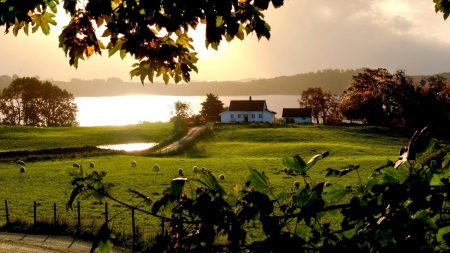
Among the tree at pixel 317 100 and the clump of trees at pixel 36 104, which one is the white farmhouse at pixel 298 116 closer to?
the tree at pixel 317 100

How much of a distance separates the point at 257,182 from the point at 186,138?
75394 millimetres

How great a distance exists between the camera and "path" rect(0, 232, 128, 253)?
18.7 meters

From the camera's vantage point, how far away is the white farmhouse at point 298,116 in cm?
11644

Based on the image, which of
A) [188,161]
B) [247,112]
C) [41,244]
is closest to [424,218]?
[41,244]

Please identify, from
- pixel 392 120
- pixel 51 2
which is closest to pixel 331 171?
pixel 51 2

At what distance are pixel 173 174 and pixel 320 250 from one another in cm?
4432

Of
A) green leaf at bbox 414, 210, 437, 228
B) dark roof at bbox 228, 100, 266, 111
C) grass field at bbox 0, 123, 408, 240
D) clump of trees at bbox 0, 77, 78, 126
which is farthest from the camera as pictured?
dark roof at bbox 228, 100, 266, 111

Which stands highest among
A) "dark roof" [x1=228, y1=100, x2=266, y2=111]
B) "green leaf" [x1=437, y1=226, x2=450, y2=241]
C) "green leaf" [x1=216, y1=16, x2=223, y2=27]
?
"dark roof" [x1=228, y1=100, x2=266, y2=111]

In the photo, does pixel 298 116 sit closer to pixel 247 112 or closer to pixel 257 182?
pixel 247 112

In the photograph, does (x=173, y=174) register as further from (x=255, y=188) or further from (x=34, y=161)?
(x=255, y=188)

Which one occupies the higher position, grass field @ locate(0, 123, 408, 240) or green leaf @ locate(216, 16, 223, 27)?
green leaf @ locate(216, 16, 223, 27)

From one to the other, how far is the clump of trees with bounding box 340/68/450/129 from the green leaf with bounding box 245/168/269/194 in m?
99.7

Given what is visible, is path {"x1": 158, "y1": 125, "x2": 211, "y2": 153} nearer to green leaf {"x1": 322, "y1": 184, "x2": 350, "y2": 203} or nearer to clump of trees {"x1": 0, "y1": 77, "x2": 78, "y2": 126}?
clump of trees {"x1": 0, "y1": 77, "x2": 78, "y2": 126}

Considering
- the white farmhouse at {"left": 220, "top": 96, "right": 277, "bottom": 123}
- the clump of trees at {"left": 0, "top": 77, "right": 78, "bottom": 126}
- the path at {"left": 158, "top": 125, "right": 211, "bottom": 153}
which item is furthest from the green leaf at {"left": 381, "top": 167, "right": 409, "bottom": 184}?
the clump of trees at {"left": 0, "top": 77, "right": 78, "bottom": 126}
